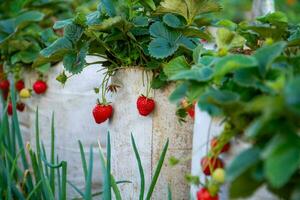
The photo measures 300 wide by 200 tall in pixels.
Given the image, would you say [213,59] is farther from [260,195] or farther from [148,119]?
[148,119]

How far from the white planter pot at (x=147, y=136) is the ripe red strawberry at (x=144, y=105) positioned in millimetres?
24

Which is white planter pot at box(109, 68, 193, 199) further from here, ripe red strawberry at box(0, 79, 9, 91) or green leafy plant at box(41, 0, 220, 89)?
ripe red strawberry at box(0, 79, 9, 91)

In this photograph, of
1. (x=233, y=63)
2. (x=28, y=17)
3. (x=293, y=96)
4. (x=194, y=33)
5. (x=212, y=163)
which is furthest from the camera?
(x=28, y=17)

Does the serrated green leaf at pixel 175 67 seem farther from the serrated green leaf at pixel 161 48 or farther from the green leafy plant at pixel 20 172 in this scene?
the green leafy plant at pixel 20 172

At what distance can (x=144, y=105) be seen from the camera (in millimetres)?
1086

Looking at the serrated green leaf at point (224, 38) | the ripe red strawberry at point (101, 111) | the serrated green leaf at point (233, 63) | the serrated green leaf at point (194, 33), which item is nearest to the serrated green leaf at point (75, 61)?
the ripe red strawberry at point (101, 111)

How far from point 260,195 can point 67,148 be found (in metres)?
0.83

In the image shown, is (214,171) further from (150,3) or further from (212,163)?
(150,3)

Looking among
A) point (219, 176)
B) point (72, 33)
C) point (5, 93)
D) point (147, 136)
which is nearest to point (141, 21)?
point (72, 33)

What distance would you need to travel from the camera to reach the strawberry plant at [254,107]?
0.58 metres

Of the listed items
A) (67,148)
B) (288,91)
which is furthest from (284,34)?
(67,148)

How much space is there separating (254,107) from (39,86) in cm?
99

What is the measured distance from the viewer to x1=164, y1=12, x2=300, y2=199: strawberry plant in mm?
581

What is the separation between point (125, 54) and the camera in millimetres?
1139
